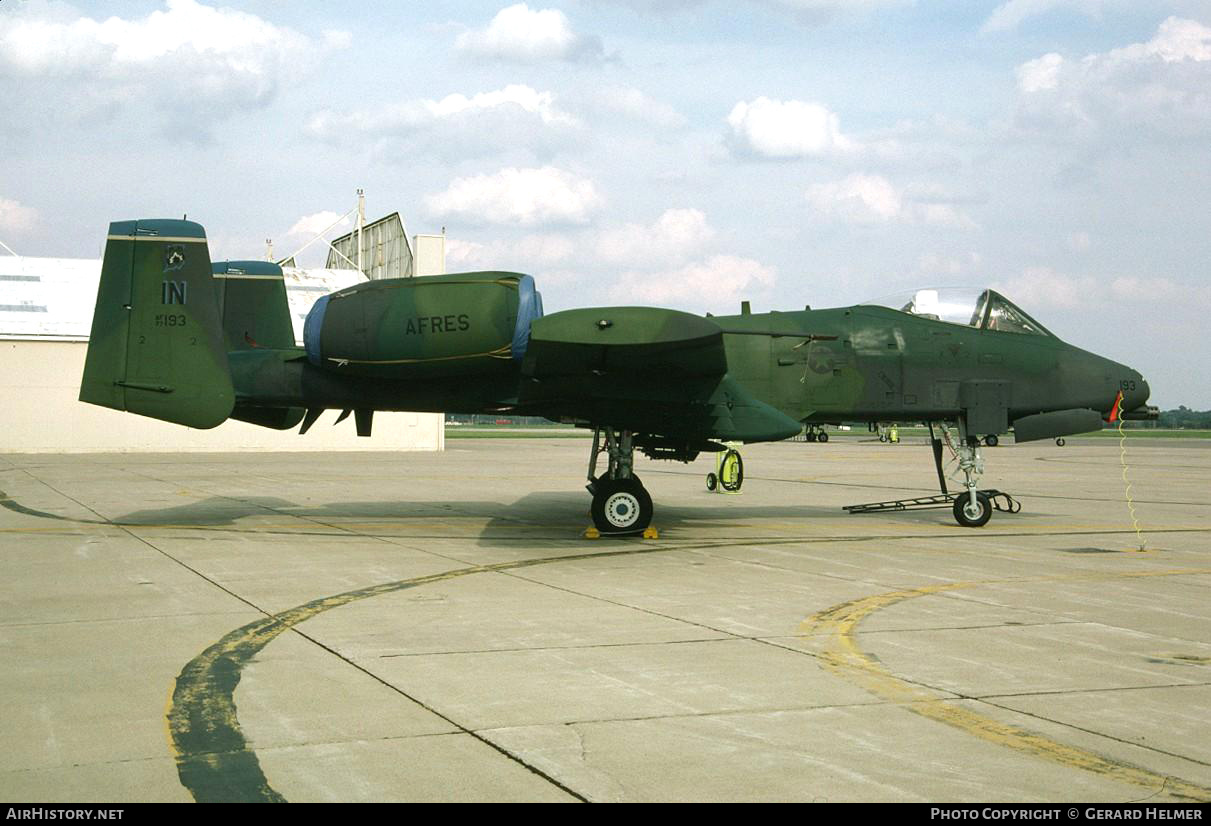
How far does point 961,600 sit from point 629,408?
562 cm

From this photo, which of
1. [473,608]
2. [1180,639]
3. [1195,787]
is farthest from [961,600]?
[1195,787]

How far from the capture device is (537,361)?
12.9 meters

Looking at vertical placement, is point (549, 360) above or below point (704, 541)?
above

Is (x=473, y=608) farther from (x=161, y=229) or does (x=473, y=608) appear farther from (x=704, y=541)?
(x=161, y=229)

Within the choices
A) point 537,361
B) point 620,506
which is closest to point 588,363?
point 537,361

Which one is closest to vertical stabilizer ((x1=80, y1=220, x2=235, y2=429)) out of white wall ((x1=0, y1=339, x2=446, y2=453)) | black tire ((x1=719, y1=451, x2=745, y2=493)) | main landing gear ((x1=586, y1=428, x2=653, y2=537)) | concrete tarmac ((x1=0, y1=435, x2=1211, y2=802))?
concrete tarmac ((x1=0, y1=435, x2=1211, y2=802))

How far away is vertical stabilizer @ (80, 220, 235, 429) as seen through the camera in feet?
44.3

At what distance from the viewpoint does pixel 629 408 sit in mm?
13883

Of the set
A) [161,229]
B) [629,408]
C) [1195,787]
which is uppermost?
[161,229]

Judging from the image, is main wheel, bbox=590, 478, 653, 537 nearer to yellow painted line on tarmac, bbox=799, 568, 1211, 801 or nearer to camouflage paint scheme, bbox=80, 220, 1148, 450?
camouflage paint scheme, bbox=80, 220, 1148, 450

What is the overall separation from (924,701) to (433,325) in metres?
8.11

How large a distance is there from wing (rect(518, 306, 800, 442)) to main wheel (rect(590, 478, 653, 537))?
2.63 ft
